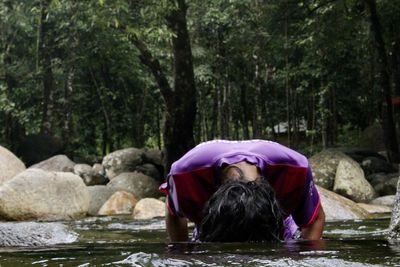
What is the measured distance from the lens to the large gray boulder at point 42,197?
8.66 m

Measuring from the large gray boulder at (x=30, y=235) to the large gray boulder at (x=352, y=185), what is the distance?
8.12 m

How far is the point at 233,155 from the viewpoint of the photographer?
2541 millimetres

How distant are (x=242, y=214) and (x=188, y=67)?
1063cm

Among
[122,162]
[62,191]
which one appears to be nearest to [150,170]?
[122,162]

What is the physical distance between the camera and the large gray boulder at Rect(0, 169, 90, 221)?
8656 millimetres

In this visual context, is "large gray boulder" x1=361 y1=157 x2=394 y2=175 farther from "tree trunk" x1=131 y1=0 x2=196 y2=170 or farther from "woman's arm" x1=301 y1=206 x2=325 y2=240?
"woman's arm" x1=301 y1=206 x2=325 y2=240

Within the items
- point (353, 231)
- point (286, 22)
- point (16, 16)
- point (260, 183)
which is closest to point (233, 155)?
point (260, 183)

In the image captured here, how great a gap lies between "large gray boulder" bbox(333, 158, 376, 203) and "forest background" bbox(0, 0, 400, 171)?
106 inches

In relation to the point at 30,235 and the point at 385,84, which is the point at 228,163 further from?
the point at 385,84

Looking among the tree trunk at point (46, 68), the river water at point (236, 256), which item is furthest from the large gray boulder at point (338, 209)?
the tree trunk at point (46, 68)

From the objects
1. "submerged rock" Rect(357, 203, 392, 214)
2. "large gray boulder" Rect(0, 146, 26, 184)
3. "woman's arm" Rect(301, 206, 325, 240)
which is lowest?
"submerged rock" Rect(357, 203, 392, 214)

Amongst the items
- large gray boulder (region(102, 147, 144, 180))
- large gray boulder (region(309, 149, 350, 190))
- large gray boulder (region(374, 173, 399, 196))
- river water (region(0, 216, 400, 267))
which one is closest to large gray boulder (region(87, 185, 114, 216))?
large gray boulder (region(102, 147, 144, 180))

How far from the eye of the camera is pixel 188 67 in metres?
12.6

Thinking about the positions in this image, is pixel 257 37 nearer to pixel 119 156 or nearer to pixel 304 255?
pixel 119 156
